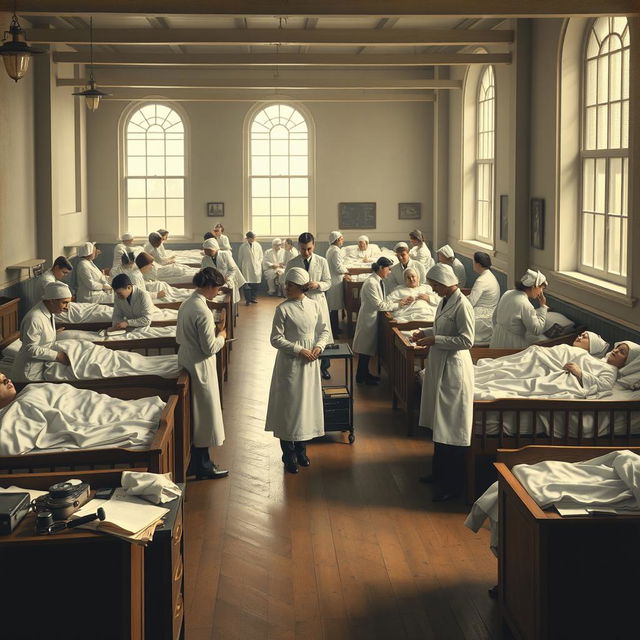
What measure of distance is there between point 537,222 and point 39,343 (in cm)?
696

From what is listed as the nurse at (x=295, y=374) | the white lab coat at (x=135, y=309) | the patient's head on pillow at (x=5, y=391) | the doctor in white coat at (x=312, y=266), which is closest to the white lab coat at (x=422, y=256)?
the doctor in white coat at (x=312, y=266)

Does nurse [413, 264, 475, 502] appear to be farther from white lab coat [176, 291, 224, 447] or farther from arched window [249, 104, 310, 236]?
arched window [249, 104, 310, 236]

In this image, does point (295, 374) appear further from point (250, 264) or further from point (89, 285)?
point (250, 264)

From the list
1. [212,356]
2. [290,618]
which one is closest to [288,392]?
[212,356]

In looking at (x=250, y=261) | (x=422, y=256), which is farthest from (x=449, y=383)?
(x=250, y=261)

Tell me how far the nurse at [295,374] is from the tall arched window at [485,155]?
8653 mm

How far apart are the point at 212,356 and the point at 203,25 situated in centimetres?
1053

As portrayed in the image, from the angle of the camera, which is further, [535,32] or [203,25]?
[203,25]

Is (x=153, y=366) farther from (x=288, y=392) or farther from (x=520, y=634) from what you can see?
(x=520, y=634)

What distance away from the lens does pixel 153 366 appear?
795 cm

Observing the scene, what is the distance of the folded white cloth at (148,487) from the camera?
4.07 metres

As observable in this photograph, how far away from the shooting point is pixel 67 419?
19.6 ft

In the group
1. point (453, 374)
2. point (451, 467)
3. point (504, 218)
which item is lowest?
point (451, 467)

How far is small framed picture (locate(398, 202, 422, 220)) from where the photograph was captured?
2086 centimetres
